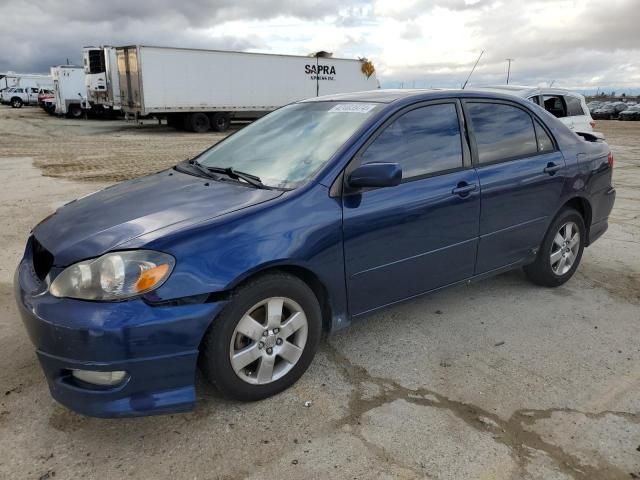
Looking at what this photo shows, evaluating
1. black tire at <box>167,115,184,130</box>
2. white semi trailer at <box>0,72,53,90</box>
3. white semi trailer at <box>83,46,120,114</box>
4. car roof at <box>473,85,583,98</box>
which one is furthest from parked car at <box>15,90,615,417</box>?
white semi trailer at <box>0,72,53,90</box>

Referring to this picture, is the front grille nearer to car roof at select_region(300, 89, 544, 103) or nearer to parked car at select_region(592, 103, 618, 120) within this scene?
car roof at select_region(300, 89, 544, 103)

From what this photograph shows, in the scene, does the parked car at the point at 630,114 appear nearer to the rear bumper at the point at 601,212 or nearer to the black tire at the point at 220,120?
the black tire at the point at 220,120

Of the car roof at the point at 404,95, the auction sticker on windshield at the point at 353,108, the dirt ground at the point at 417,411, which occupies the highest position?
the car roof at the point at 404,95

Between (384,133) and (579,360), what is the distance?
6.22 feet

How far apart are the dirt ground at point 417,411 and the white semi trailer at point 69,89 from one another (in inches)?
1099

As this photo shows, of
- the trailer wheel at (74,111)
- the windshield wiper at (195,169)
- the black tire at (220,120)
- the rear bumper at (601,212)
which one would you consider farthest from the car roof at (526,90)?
the trailer wheel at (74,111)

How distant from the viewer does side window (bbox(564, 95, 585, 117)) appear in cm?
937

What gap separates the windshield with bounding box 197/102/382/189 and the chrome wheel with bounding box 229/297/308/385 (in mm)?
712

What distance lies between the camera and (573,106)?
9461 mm

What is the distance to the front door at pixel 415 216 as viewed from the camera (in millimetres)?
3055

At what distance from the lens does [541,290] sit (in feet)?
14.7

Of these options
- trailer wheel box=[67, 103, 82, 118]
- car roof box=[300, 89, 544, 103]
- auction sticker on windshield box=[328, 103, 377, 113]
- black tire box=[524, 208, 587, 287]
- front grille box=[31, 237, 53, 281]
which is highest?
trailer wheel box=[67, 103, 82, 118]

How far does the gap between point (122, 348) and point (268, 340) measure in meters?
0.74

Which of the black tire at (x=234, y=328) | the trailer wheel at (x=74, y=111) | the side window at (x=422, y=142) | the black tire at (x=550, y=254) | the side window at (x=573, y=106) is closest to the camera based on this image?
the black tire at (x=234, y=328)
